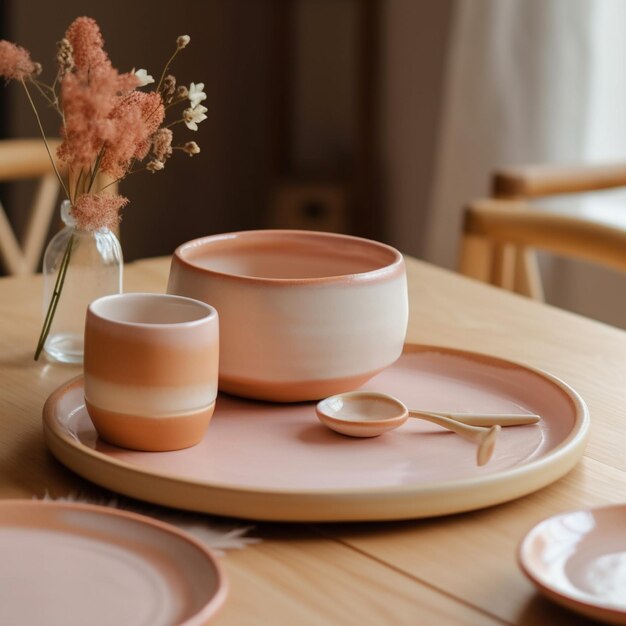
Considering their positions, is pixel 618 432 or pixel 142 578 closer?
pixel 142 578

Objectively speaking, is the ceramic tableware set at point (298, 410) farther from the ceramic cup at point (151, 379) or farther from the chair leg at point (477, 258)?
the chair leg at point (477, 258)

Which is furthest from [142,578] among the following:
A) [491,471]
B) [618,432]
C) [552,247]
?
[552,247]

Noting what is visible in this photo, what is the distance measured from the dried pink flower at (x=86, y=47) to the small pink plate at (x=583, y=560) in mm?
437

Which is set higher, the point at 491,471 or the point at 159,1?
the point at 159,1

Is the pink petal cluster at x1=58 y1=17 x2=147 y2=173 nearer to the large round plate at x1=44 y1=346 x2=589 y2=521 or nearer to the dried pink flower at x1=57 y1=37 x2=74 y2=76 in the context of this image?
the dried pink flower at x1=57 y1=37 x2=74 y2=76

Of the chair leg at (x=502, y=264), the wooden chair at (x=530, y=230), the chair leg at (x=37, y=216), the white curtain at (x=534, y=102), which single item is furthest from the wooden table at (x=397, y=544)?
the white curtain at (x=534, y=102)

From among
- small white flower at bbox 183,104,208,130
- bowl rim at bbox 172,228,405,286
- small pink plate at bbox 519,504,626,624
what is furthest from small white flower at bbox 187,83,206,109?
small pink plate at bbox 519,504,626,624

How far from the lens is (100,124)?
71 cm

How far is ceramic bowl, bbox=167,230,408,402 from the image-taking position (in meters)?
0.76

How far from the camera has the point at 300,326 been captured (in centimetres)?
77

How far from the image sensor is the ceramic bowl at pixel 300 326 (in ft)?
2.51

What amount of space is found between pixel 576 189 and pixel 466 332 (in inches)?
27.1

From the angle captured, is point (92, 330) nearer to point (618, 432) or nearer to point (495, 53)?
point (618, 432)

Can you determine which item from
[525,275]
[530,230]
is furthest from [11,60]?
[525,275]
